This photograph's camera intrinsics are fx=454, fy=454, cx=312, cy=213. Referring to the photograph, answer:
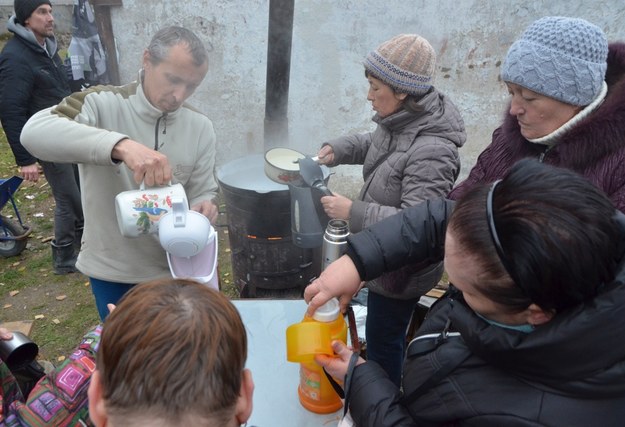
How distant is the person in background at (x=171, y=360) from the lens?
2.89ft

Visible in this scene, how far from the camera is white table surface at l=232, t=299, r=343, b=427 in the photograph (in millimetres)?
1675

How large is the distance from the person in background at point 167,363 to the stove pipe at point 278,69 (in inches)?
126

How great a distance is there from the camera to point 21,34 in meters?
3.94

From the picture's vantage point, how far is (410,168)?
217 centimetres

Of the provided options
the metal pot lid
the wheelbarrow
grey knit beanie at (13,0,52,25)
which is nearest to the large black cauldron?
the metal pot lid

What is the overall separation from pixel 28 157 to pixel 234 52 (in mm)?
2350

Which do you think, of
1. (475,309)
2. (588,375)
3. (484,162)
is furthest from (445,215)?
(588,375)

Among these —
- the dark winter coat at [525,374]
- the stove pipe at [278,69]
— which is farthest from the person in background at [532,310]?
the stove pipe at [278,69]

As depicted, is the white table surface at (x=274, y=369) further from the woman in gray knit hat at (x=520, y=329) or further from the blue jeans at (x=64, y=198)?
the blue jeans at (x=64, y=198)

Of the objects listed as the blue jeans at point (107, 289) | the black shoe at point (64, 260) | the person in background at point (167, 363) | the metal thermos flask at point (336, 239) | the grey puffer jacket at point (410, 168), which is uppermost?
the person in background at point (167, 363)

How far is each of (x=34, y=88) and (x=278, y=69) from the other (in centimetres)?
219

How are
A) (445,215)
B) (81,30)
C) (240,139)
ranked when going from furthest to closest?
(240,139), (81,30), (445,215)

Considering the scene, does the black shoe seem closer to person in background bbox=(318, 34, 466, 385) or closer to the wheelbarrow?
the wheelbarrow

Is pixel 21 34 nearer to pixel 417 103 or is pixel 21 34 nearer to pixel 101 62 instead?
pixel 101 62
